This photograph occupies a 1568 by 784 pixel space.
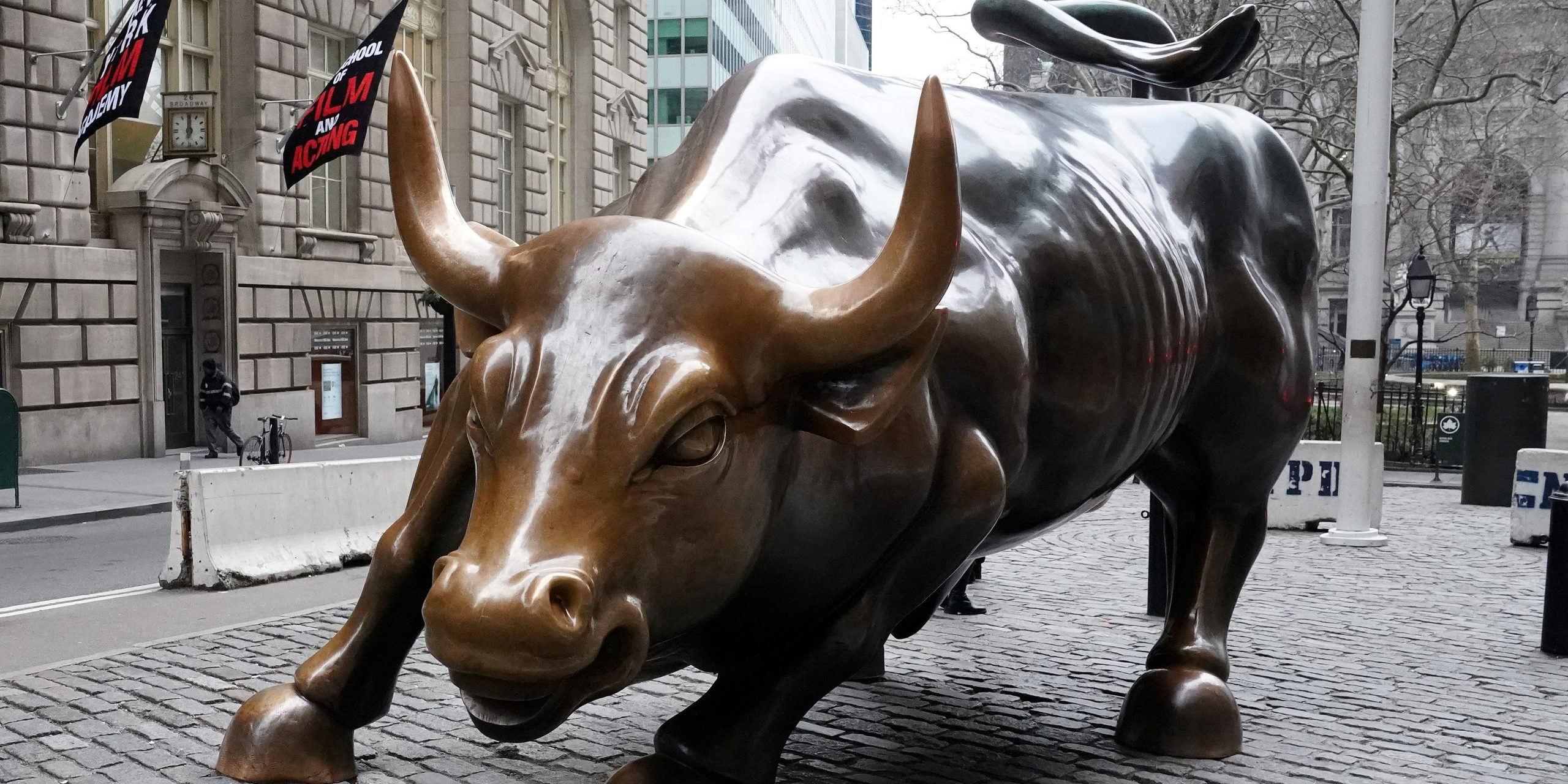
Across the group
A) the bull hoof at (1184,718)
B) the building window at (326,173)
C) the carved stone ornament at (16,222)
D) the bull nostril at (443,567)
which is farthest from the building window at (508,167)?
the bull nostril at (443,567)

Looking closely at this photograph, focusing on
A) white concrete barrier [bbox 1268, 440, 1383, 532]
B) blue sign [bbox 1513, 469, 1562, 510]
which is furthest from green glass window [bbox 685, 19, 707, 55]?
blue sign [bbox 1513, 469, 1562, 510]

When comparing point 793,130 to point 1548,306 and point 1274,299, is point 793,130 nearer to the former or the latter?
point 1274,299

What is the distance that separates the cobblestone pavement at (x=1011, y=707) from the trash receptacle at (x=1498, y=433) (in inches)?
280

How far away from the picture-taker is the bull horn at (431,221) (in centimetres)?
300

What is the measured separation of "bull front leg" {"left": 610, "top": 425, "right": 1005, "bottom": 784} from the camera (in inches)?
125

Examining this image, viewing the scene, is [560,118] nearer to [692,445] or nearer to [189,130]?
[189,130]

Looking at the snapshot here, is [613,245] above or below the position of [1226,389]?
above

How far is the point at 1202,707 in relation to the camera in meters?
4.63

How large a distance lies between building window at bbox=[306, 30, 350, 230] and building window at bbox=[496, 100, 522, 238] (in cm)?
557

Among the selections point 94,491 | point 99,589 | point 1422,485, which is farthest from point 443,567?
point 1422,485

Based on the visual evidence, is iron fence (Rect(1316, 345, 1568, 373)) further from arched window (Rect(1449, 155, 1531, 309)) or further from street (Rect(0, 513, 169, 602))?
street (Rect(0, 513, 169, 602))

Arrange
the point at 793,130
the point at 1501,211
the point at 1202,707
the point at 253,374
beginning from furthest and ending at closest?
the point at 1501,211 → the point at 253,374 → the point at 1202,707 → the point at 793,130

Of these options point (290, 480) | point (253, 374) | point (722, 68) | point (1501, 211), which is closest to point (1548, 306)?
point (1501, 211)

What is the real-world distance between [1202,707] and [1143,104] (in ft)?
7.28
